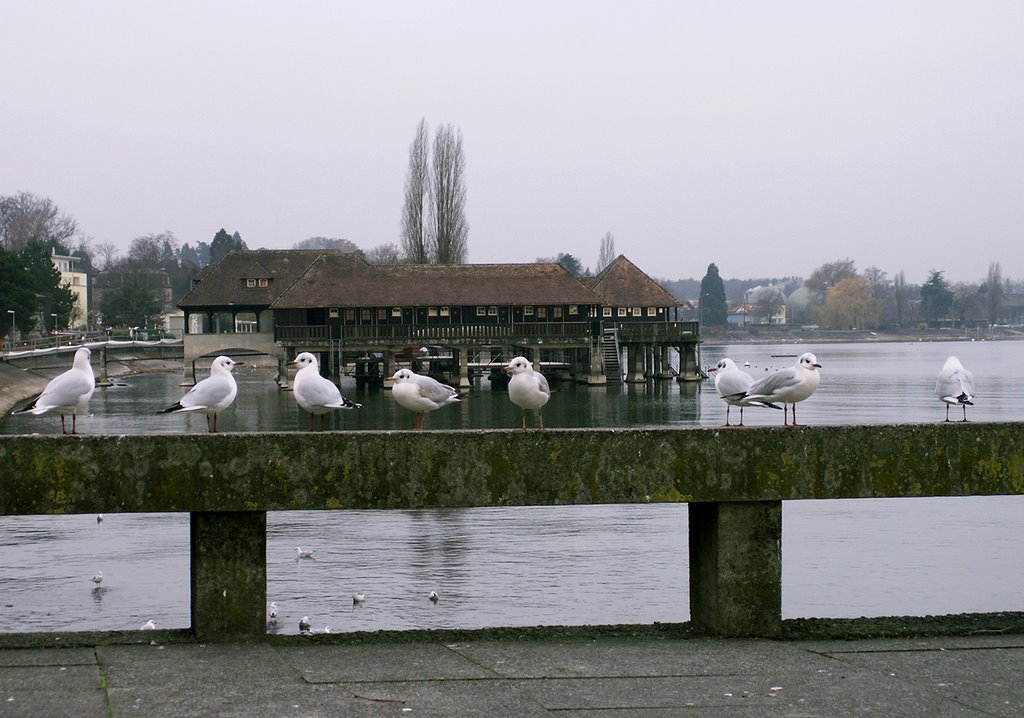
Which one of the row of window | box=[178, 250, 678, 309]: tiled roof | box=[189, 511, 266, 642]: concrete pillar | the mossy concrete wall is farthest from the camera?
the row of window

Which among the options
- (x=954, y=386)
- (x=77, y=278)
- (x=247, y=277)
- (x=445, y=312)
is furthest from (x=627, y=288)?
(x=77, y=278)

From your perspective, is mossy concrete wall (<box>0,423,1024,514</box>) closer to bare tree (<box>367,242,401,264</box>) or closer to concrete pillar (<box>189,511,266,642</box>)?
concrete pillar (<box>189,511,266,642</box>)

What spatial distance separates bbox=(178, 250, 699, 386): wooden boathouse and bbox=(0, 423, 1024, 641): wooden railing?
6401 cm

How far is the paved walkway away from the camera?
20.2 ft

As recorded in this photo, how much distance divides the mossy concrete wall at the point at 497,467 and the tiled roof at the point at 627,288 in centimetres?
8056

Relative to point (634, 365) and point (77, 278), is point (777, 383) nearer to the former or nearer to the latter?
point (634, 365)

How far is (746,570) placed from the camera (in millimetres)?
7828

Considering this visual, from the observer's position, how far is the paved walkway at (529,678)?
614 cm

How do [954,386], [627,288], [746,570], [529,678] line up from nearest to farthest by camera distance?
[529,678], [746,570], [954,386], [627,288]

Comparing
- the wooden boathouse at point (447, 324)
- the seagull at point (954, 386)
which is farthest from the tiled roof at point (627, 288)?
the seagull at point (954, 386)

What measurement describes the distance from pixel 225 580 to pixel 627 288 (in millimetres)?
83345

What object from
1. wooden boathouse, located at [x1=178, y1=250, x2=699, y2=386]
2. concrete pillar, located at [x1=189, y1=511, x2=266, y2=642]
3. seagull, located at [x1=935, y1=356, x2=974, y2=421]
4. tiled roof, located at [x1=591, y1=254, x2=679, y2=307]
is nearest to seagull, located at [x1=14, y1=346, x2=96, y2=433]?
concrete pillar, located at [x1=189, y1=511, x2=266, y2=642]

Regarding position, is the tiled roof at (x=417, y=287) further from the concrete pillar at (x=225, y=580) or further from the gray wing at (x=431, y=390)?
the concrete pillar at (x=225, y=580)

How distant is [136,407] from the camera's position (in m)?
58.4
